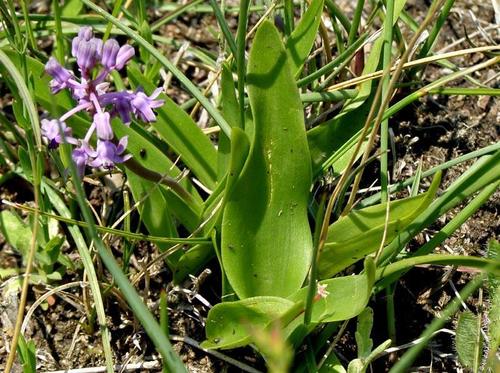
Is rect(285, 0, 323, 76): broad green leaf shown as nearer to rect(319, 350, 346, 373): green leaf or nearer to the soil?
the soil

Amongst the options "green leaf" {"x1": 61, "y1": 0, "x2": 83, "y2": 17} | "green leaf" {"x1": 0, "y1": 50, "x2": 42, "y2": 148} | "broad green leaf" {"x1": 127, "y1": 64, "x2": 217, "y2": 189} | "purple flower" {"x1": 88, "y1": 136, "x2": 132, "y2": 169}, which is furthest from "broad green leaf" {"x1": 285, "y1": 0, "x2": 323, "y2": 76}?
"green leaf" {"x1": 61, "y1": 0, "x2": 83, "y2": 17}

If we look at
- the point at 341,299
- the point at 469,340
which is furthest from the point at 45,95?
the point at 469,340

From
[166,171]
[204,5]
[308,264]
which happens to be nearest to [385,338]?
[308,264]

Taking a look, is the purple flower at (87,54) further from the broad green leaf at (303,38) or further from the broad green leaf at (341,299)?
the broad green leaf at (341,299)

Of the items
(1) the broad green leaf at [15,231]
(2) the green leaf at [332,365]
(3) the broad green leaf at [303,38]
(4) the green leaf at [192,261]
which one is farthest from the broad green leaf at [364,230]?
(1) the broad green leaf at [15,231]

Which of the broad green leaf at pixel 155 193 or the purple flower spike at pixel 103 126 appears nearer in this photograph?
the purple flower spike at pixel 103 126

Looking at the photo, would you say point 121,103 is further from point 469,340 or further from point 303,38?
point 469,340
